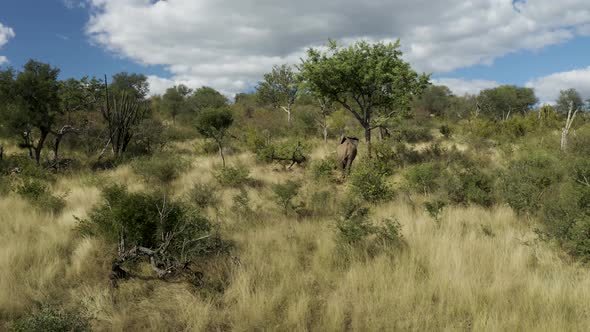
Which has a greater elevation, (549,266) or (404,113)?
(404,113)

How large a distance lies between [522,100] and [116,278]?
5680cm

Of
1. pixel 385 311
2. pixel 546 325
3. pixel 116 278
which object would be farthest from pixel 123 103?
pixel 546 325

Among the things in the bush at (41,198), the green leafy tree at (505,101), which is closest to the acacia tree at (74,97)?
the bush at (41,198)

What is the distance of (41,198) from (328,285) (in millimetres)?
8063

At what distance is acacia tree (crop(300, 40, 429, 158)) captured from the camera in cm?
1293

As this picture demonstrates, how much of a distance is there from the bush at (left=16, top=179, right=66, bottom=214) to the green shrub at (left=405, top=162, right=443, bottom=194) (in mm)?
9789

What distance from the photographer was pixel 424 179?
32.0 feet

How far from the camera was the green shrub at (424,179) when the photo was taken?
968cm

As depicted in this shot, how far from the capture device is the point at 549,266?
4.75 metres

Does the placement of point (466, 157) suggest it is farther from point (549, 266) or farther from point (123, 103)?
point (123, 103)

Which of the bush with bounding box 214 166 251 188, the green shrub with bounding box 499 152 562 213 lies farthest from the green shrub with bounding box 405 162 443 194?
the bush with bounding box 214 166 251 188

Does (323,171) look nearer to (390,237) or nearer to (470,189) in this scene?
(470,189)

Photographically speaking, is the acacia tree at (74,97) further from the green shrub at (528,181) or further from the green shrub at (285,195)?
the green shrub at (528,181)

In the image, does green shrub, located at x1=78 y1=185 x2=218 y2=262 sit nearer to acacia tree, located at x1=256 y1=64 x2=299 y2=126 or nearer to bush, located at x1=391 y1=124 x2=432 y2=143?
bush, located at x1=391 y1=124 x2=432 y2=143
